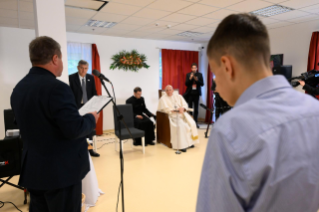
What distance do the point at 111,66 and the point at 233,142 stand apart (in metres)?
5.54

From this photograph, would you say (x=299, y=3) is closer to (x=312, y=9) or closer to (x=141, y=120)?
(x=312, y=9)

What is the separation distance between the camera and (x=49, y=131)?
1156mm

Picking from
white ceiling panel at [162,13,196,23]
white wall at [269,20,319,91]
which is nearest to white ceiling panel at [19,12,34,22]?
white ceiling panel at [162,13,196,23]

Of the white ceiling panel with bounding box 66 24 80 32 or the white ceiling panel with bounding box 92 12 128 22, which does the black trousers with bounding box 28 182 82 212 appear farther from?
the white ceiling panel with bounding box 66 24 80 32

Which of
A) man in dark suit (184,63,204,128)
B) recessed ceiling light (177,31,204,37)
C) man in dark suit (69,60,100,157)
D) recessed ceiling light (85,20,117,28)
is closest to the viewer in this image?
man in dark suit (69,60,100,157)

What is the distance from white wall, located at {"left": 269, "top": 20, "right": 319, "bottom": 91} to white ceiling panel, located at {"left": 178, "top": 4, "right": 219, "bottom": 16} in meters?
2.43

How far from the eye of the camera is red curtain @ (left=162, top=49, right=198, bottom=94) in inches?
255

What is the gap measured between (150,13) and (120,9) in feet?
1.75

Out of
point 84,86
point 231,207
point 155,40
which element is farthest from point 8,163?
point 155,40

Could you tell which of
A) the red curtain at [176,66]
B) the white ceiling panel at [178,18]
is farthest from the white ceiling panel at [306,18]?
the red curtain at [176,66]

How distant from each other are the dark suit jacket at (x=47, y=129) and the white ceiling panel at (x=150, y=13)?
9.29 feet

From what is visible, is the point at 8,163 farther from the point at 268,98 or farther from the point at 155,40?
the point at 155,40

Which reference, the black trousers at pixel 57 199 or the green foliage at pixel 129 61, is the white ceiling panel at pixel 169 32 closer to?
the green foliage at pixel 129 61

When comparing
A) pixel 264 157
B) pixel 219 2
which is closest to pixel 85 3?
pixel 219 2
